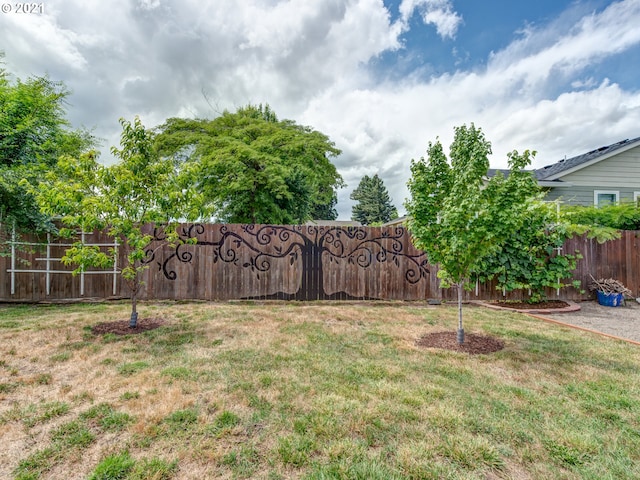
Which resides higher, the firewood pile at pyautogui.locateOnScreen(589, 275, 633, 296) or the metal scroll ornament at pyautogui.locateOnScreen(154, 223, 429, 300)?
the metal scroll ornament at pyautogui.locateOnScreen(154, 223, 429, 300)

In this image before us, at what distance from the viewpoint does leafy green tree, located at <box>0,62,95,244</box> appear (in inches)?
207

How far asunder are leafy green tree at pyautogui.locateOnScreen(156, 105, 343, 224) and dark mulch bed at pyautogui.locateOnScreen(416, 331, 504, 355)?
332 inches

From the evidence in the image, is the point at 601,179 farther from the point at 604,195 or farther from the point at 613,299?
the point at 613,299

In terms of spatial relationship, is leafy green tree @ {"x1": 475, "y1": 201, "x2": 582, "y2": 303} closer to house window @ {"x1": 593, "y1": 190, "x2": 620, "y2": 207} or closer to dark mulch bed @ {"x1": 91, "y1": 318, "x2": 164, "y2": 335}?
house window @ {"x1": 593, "y1": 190, "x2": 620, "y2": 207}

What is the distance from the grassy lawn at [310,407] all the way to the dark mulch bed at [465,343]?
159mm

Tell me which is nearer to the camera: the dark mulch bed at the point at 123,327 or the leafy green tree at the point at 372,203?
the dark mulch bed at the point at 123,327

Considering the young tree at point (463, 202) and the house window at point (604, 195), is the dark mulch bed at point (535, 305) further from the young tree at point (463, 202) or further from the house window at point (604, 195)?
the house window at point (604, 195)

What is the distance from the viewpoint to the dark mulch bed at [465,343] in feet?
11.2

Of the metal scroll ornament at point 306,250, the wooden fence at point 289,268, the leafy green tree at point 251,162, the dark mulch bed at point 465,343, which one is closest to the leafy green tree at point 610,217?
the wooden fence at point 289,268

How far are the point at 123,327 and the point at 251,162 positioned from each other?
8.80 m

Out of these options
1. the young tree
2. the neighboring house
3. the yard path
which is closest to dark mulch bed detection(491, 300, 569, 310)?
the yard path

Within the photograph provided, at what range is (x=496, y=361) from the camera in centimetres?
307

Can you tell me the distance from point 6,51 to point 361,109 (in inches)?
360

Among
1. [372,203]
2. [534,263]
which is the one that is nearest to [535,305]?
[534,263]
